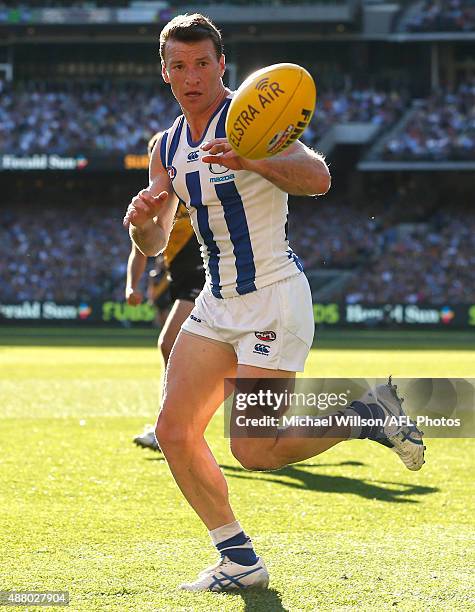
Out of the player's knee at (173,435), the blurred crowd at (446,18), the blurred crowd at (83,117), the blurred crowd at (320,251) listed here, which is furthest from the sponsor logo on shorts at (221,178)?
the blurred crowd at (446,18)

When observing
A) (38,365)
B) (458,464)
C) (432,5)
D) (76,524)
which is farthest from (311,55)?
(76,524)

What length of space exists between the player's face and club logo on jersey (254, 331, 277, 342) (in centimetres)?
104

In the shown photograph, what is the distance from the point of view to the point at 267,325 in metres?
4.79

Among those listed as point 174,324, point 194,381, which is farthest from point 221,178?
point 174,324

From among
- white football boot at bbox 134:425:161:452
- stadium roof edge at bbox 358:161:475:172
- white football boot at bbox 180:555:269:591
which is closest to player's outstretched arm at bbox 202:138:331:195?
white football boot at bbox 180:555:269:591

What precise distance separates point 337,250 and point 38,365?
61.9 feet

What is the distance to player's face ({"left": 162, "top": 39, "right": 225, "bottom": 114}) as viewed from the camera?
4742 mm

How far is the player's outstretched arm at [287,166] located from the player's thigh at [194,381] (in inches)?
32.9

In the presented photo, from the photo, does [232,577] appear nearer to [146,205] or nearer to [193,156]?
[146,205]

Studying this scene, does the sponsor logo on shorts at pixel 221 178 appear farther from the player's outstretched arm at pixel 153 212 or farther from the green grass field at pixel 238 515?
the green grass field at pixel 238 515

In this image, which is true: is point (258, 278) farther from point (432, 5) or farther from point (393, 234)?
point (432, 5)

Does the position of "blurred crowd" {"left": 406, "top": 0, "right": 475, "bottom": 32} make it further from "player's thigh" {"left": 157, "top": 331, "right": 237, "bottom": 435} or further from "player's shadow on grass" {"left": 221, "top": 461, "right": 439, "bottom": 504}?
"player's thigh" {"left": 157, "top": 331, "right": 237, "bottom": 435}

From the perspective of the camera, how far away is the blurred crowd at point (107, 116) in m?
37.8

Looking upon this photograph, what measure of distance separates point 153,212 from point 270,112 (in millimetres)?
784
